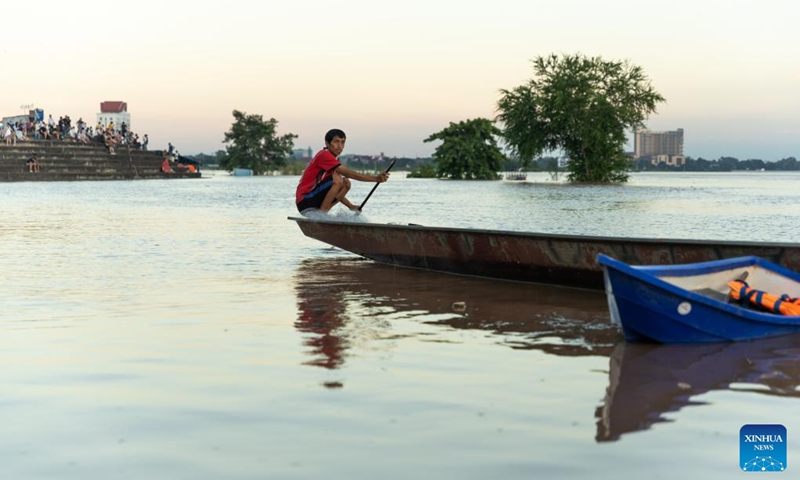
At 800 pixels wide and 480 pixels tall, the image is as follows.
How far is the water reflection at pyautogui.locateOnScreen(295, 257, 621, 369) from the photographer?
7230 millimetres

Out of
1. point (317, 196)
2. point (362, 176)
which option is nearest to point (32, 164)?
point (317, 196)

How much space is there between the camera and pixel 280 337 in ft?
24.2

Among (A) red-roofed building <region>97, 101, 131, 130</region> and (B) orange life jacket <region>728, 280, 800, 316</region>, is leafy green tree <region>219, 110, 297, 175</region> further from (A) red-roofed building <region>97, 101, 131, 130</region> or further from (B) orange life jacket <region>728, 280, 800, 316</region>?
(B) orange life jacket <region>728, 280, 800, 316</region>

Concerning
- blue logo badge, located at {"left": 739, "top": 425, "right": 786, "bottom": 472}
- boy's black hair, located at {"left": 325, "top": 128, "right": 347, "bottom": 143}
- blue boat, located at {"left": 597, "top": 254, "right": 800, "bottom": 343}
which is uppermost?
boy's black hair, located at {"left": 325, "top": 128, "right": 347, "bottom": 143}

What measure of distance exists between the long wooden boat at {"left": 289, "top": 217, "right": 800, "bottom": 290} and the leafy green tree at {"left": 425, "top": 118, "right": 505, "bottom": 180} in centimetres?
7442

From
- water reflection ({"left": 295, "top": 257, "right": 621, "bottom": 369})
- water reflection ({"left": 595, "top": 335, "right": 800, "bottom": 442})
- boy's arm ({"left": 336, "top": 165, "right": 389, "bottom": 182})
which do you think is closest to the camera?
water reflection ({"left": 595, "top": 335, "right": 800, "bottom": 442})

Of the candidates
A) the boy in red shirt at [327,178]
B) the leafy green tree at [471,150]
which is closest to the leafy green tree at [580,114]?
the leafy green tree at [471,150]

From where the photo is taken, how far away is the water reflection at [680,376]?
516 centimetres

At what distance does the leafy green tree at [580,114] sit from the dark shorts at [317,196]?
1899 inches

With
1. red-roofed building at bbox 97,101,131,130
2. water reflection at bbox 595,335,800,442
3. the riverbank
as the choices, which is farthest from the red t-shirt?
red-roofed building at bbox 97,101,131,130

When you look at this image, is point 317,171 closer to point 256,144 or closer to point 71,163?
point 71,163

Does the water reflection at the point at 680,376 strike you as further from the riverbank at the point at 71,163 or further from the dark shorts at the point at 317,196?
the riverbank at the point at 71,163

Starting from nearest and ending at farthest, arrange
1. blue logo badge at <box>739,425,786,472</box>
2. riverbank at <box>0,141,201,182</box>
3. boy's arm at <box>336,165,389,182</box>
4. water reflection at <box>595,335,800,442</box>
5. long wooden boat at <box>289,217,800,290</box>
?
blue logo badge at <box>739,425,786,472</box>
water reflection at <box>595,335,800,442</box>
long wooden boat at <box>289,217,800,290</box>
boy's arm at <box>336,165,389,182</box>
riverbank at <box>0,141,201,182</box>

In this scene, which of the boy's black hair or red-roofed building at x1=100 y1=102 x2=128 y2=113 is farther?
red-roofed building at x1=100 y1=102 x2=128 y2=113
